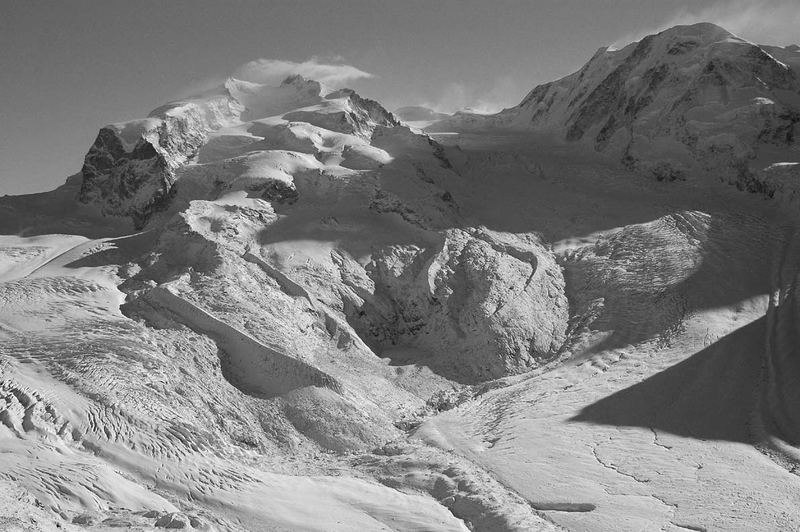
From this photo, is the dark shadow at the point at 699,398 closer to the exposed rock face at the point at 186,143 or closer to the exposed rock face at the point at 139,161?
the exposed rock face at the point at 186,143

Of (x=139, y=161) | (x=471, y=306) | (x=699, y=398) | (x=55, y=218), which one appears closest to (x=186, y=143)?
(x=139, y=161)

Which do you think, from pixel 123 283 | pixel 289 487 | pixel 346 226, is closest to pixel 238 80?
pixel 346 226

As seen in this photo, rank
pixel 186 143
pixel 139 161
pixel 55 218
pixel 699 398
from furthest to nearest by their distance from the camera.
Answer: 1. pixel 186 143
2. pixel 139 161
3. pixel 55 218
4. pixel 699 398

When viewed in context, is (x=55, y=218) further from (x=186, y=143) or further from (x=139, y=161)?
(x=186, y=143)

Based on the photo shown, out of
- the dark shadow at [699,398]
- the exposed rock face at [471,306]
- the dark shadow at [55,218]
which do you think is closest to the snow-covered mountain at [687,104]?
the exposed rock face at [471,306]

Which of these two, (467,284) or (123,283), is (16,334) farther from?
(467,284)

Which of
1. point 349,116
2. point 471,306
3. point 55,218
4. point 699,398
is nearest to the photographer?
point 699,398
